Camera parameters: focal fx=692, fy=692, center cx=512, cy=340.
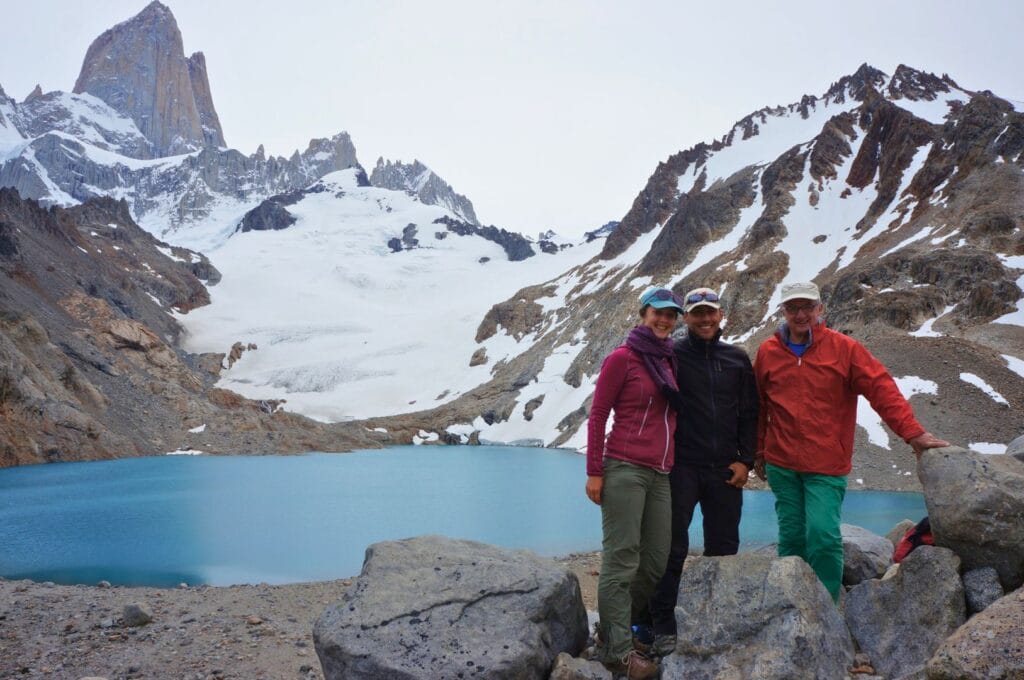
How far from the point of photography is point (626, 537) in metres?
5.50

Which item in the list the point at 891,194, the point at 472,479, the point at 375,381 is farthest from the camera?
the point at 375,381

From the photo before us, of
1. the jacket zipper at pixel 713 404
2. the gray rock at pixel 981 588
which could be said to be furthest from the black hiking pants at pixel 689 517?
the gray rock at pixel 981 588

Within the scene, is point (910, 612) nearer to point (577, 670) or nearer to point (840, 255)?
point (577, 670)

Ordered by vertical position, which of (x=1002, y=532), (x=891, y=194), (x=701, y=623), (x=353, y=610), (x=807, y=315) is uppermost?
(x=891, y=194)

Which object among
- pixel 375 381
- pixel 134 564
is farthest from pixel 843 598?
pixel 375 381

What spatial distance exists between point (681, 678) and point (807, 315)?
2.97m

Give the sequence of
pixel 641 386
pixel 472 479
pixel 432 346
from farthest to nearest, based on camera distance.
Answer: pixel 432 346 → pixel 472 479 → pixel 641 386

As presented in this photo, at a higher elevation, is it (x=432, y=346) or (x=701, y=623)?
(x=432, y=346)

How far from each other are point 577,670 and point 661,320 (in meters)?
2.84

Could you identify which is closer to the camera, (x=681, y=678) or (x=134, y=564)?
(x=681, y=678)

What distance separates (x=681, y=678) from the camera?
15.5 ft

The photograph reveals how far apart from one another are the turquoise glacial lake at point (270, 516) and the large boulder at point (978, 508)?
38.8 feet

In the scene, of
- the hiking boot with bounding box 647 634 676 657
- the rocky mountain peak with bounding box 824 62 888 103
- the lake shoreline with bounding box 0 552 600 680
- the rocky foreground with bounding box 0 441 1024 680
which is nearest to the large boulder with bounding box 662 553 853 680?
the rocky foreground with bounding box 0 441 1024 680

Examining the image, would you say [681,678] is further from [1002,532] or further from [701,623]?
[1002,532]
